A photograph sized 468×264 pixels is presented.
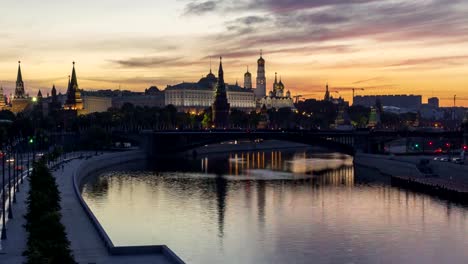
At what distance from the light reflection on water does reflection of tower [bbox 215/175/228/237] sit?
84mm

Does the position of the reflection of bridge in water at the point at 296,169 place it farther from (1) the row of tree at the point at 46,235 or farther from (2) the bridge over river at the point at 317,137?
(1) the row of tree at the point at 46,235

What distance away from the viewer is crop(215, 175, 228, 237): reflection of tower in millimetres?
51381

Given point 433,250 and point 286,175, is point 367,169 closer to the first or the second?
point 286,175

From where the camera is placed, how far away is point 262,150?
534ft

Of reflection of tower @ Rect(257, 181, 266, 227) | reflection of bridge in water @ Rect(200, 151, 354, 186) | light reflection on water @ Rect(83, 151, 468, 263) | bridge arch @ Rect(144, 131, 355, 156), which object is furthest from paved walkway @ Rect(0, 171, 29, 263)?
bridge arch @ Rect(144, 131, 355, 156)

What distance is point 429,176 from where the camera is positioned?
82.6 m

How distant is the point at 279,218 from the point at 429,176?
33.2m

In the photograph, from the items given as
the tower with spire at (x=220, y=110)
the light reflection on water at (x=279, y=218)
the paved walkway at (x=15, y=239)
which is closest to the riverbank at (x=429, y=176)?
the light reflection on water at (x=279, y=218)


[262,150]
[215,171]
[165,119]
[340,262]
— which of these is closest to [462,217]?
[340,262]

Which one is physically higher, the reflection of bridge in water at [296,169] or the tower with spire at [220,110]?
the tower with spire at [220,110]

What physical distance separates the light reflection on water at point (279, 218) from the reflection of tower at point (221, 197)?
0.08m

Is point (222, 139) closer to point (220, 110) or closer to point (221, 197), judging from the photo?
point (221, 197)

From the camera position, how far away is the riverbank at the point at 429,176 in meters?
69.4

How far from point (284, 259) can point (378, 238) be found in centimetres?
911
